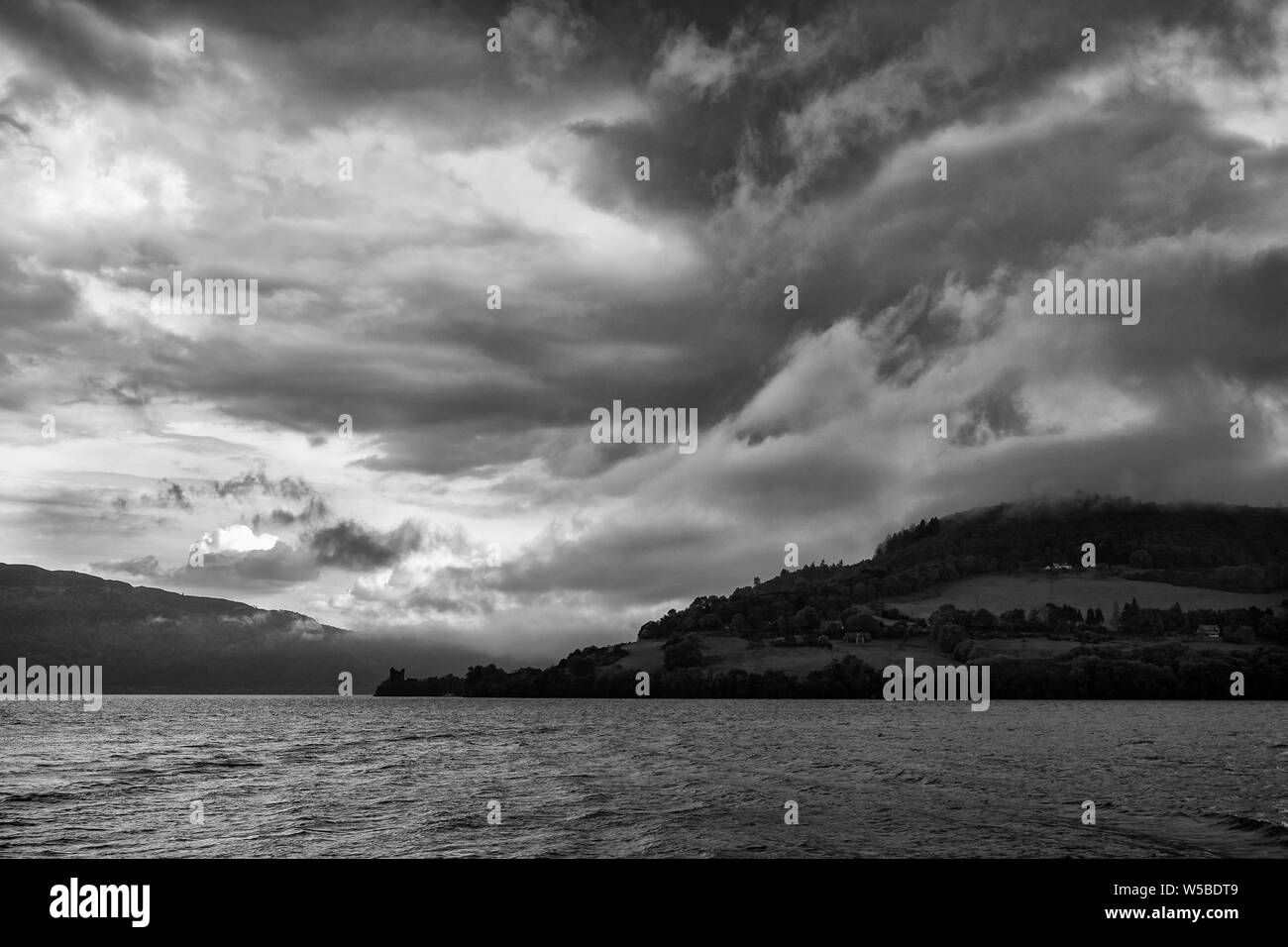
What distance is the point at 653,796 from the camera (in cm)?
6656

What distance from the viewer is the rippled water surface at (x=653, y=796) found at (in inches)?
1874

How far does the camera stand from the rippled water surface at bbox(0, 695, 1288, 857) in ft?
156

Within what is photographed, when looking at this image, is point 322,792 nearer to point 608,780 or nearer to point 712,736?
point 608,780

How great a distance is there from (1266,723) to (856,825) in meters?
157

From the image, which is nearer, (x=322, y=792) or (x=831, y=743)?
(x=322, y=792)

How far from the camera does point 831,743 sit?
119 meters
